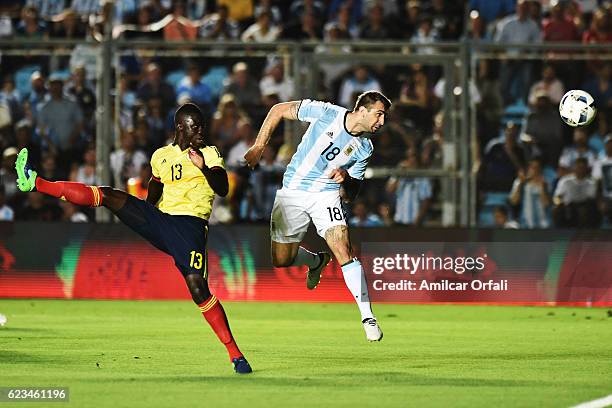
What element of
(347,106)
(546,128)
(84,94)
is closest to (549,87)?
(546,128)

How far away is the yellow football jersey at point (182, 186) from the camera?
1020 cm

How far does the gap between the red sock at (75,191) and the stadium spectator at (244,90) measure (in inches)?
307

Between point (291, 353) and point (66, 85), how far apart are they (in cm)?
747

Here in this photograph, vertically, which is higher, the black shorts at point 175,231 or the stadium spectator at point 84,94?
the stadium spectator at point 84,94

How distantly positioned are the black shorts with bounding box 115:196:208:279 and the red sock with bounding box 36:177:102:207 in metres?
0.21

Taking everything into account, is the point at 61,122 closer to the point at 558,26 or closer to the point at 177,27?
the point at 177,27

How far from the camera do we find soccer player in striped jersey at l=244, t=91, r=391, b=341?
11.7 m

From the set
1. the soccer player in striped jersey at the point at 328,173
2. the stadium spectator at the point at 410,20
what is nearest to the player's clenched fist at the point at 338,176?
the soccer player in striped jersey at the point at 328,173

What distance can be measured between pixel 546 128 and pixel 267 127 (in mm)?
7040

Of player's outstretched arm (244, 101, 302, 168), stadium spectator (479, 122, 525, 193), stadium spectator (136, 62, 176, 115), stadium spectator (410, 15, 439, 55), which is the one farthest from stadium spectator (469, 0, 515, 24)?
player's outstretched arm (244, 101, 302, 168)

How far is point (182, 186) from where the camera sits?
10258 millimetres

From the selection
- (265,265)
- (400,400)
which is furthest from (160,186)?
(265,265)

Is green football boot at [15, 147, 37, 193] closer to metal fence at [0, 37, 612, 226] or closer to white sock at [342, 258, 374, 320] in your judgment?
white sock at [342, 258, 374, 320]

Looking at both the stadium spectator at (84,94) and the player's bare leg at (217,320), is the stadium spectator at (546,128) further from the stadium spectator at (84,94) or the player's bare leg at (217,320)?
the player's bare leg at (217,320)
